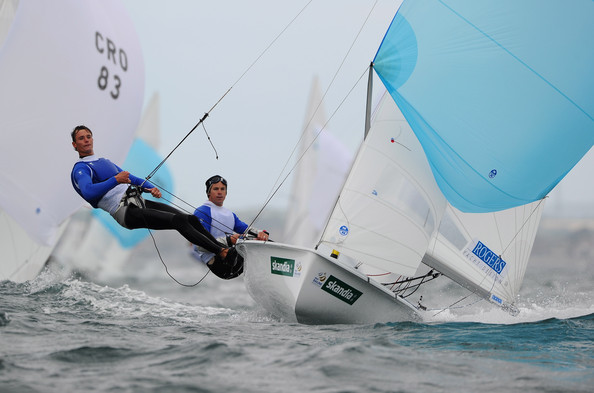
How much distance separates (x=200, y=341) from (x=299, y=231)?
13339 millimetres

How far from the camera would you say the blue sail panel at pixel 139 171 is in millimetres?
14148

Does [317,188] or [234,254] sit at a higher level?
[317,188]

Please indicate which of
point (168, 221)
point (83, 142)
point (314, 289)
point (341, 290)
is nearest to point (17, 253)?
point (83, 142)

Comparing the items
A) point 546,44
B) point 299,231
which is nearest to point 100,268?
point 299,231

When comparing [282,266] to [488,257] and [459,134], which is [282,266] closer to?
[459,134]

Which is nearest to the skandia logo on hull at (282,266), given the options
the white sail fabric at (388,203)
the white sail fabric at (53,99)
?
the white sail fabric at (388,203)

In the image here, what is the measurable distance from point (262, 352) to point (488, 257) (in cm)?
362

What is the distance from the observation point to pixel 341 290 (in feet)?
18.9

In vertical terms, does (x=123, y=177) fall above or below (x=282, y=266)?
below

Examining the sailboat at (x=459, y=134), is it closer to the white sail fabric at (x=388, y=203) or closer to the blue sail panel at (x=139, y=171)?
the white sail fabric at (x=388, y=203)

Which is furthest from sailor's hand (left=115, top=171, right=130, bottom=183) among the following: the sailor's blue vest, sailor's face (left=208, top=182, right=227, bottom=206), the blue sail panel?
the blue sail panel

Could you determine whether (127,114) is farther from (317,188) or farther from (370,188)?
(317,188)

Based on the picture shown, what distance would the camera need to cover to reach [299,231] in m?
18.0

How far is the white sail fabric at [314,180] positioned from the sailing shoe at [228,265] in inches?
347
